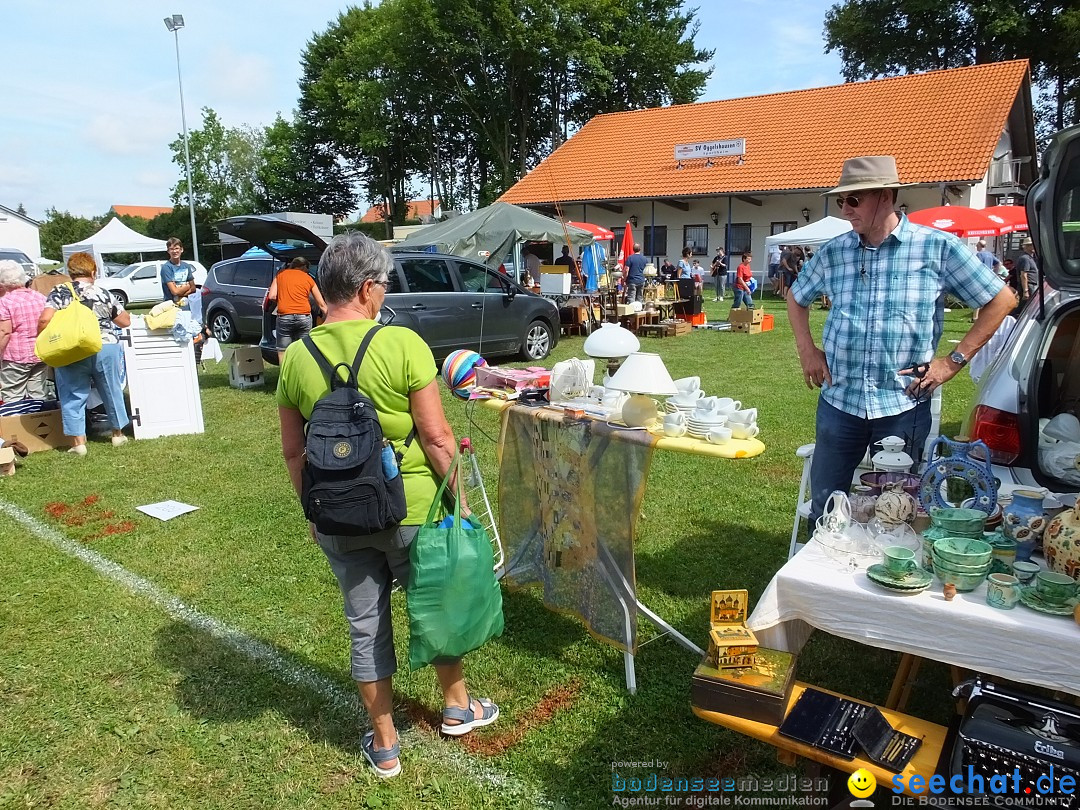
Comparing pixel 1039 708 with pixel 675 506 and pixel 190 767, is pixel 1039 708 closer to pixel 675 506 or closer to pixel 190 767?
pixel 190 767

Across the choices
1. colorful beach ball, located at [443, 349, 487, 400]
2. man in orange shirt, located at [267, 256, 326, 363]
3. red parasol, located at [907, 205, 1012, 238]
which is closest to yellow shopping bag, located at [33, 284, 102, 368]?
man in orange shirt, located at [267, 256, 326, 363]

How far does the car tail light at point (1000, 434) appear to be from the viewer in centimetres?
278

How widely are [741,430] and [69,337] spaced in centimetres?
533

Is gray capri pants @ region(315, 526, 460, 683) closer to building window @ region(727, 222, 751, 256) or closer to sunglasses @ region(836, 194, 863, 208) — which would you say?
sunglasses @ region(836, 194, 863, 208)

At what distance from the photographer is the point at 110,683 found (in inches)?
117

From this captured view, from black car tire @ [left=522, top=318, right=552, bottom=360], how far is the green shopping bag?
317 inches

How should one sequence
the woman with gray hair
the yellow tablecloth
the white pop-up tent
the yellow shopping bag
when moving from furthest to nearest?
the white pop-up tent → the yellow shopping bag → the yellow tablecloth → the woman with gray hair

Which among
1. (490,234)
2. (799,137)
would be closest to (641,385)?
(490,234)

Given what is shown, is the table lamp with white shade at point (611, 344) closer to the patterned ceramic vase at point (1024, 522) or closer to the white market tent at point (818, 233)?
the patterned ceramic vase at point (1024, 522)

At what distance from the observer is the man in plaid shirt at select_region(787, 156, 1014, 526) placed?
2.62 metres

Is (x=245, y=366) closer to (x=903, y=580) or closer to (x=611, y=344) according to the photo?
(x=611, y=344)

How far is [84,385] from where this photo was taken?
6.09 m

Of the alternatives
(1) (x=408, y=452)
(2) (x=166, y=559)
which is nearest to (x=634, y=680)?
(1) (x=408, y=452)

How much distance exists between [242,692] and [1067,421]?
348 centimetres
